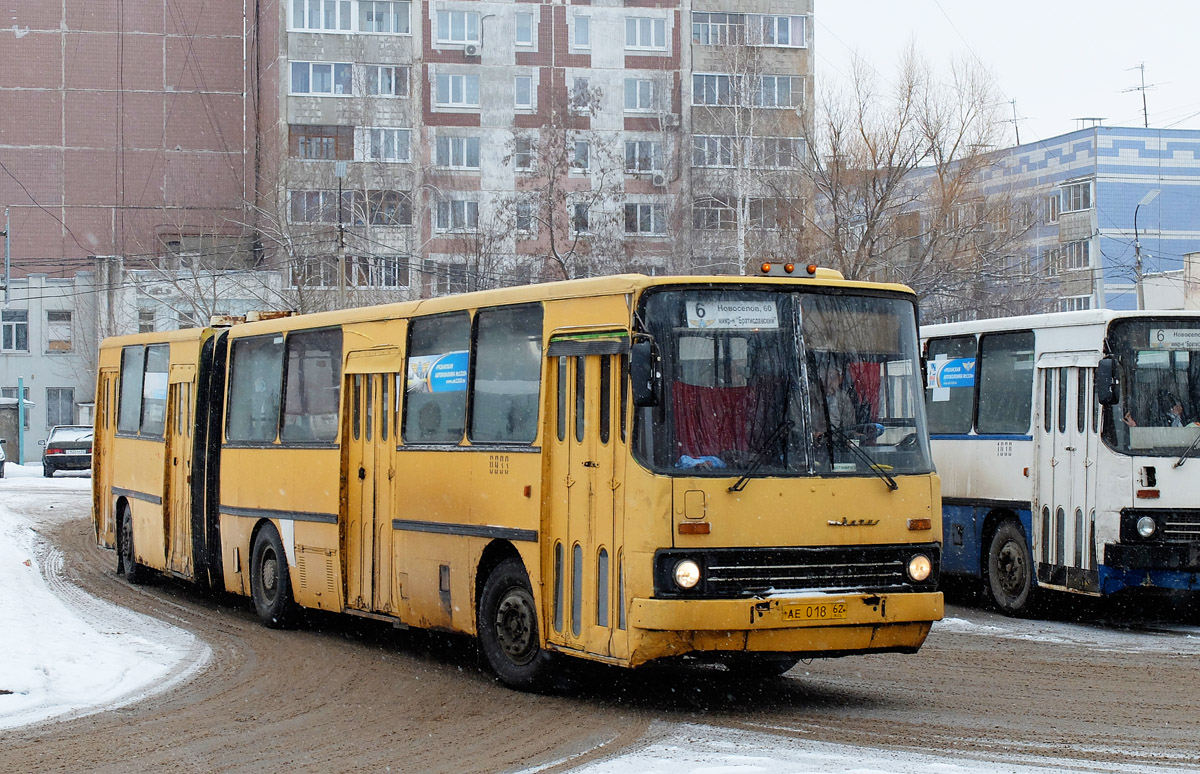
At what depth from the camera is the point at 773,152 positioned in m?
55.9

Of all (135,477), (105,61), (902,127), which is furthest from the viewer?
(105,61)

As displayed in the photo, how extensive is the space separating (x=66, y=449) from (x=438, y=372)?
37497 millimetres

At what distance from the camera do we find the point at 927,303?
44.8 m

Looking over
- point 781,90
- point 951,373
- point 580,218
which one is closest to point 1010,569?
point 951,373

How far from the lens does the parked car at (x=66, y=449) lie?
47062 millimetres

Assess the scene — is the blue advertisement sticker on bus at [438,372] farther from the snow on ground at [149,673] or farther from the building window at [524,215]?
the building window at [524,215]

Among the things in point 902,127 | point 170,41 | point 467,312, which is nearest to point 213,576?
point 467,312

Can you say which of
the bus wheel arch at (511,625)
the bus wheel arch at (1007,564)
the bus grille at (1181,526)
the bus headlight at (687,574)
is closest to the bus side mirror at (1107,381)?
the bus grille at (1181,526)

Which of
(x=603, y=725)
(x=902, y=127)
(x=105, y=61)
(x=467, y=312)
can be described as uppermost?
(x=105, y=61)

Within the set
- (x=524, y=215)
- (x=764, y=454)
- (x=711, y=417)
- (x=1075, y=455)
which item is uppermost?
(x=524, y=215)

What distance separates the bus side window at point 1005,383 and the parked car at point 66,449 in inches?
1379

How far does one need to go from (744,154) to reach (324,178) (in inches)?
693

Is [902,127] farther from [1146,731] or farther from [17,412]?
[17,412]

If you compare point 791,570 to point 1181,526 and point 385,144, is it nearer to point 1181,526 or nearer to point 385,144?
point 1181,526
